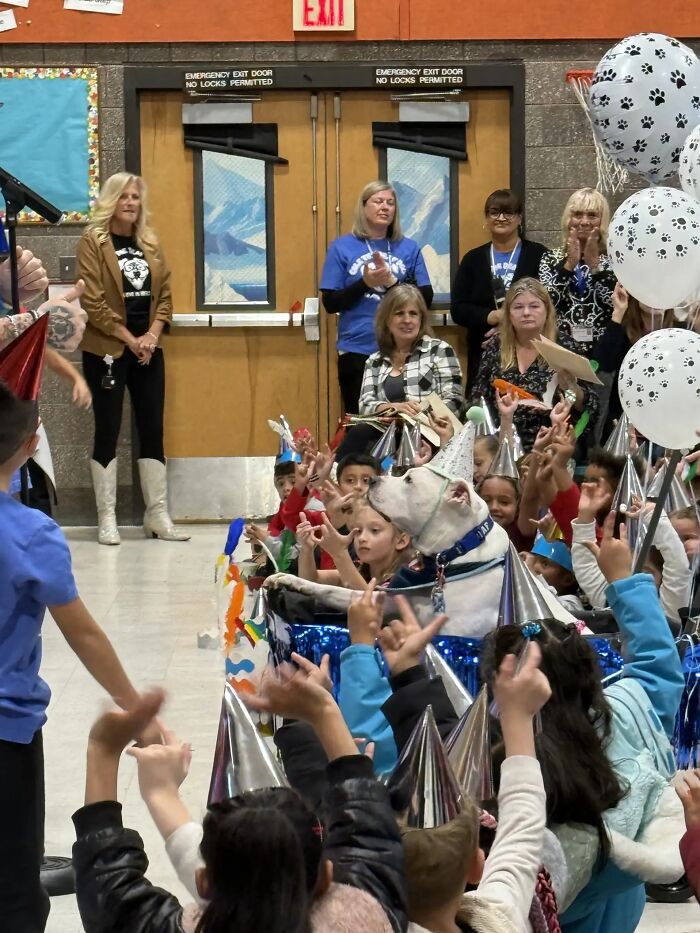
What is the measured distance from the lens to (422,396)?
6.44m

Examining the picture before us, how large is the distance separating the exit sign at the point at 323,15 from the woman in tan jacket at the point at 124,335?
4.28ft

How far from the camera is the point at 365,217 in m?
7.61

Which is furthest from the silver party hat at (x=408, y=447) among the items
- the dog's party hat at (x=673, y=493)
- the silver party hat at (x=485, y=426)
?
the dog's party hat at (x=673, y=493)

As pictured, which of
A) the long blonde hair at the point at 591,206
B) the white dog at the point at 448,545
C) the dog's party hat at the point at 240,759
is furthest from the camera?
the long blonde hair at the point at 591,206

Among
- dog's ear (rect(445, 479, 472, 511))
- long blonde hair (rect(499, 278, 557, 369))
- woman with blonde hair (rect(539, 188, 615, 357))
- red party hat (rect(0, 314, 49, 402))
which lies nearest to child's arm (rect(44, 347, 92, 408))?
red party hat (rect(0, 314, 49, 402))

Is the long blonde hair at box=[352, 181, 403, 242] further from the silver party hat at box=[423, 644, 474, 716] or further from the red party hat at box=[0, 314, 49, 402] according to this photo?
the silver party hat at box=[423, 644, 474, 716]

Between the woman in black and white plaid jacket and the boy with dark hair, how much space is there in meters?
3.94

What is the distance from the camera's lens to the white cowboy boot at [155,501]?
7.78 m

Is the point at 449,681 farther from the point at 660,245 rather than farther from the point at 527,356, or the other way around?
the point at 527,356

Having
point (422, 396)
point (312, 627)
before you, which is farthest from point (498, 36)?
point (312, 627)

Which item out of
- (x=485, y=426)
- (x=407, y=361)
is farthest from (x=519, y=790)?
(x=407, y=361)

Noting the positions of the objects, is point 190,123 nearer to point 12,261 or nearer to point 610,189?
point 610,189

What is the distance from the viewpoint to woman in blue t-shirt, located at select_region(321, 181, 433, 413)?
7527 mm

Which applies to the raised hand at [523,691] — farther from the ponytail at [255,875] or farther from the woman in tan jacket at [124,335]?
the woman in tan jacket at [124,335]
